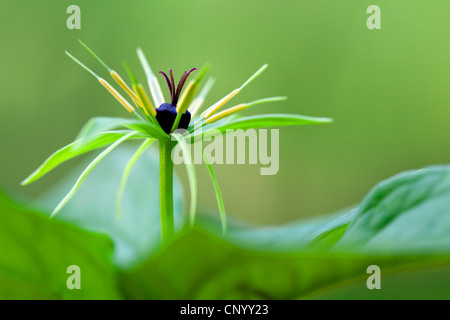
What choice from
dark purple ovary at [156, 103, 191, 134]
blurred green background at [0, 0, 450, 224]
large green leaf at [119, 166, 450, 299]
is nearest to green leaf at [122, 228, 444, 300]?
large green leaf at [119, 166, 450, 299]

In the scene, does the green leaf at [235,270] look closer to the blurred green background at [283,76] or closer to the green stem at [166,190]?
the green stem at [166,190]

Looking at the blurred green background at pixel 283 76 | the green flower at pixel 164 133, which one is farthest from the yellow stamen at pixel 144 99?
the blurred green background at pixel 283 76

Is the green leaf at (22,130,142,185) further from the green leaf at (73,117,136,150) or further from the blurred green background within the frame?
the blurred green background

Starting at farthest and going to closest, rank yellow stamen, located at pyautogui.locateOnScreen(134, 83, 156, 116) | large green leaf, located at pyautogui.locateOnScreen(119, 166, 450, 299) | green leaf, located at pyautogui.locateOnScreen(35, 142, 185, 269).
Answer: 1. green leaf, located at pyautogui.locateOnScreen(35, 142, 185, 269)
2. yellow stamen, located at pyautogui.locateOnScreen(134, 83, 156, 116)
3. large green leaf, located at pyautogui.locateOnScreen(119, 166, 450, 299)

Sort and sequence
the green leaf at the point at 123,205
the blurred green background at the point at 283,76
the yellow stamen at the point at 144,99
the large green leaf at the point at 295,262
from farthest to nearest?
the blurred green background at the point at 283,76 → the green leaf at the point at 123,205 → the yellow stamen at the point at 144,99 → the large green leaf at the point at 295,262

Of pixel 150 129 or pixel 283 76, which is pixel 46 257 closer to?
pixel 150 129

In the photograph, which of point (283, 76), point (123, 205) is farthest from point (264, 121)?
point (283, 76)
